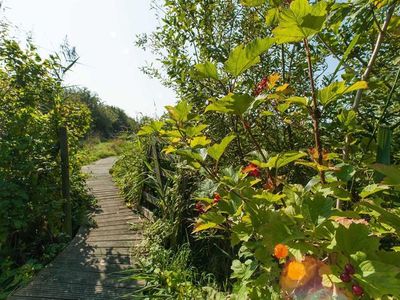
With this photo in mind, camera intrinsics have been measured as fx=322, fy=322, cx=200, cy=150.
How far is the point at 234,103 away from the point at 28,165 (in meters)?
4.30

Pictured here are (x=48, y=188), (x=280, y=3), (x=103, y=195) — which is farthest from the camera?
(x=103, y=195)

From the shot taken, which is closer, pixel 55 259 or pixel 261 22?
pixel 261 22

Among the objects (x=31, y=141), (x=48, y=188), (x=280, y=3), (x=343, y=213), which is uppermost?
(x=280, y=3)

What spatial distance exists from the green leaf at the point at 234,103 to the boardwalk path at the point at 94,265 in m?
3.22

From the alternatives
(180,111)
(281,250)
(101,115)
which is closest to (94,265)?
(180,111)

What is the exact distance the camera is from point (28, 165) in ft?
14.6

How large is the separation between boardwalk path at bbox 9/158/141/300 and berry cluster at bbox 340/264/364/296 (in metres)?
3.26

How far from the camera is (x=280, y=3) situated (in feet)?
4.18

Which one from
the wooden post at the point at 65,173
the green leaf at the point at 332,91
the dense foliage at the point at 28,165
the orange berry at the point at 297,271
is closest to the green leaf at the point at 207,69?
the green leaf at the point at 332,91

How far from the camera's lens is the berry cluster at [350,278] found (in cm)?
76

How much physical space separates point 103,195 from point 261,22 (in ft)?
18.7

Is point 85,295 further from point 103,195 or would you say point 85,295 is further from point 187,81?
point 103,195

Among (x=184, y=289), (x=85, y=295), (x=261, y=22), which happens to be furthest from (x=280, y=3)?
(x=85, y=295)

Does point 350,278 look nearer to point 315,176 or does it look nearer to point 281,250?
point 281,250
